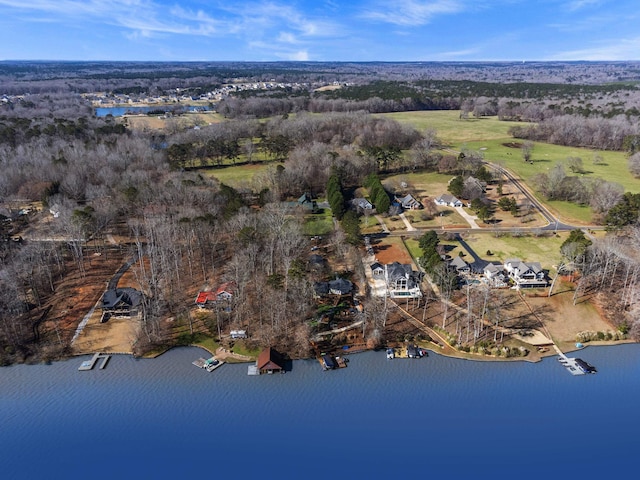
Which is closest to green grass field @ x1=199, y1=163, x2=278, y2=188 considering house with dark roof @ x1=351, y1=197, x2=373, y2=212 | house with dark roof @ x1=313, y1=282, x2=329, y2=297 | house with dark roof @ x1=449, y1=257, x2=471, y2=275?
house with dark roof @ x1=351, y1=197, x2=373, y2=212

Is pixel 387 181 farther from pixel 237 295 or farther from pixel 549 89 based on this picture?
pixel 549 89

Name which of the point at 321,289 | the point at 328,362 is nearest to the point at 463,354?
the point at 328,362

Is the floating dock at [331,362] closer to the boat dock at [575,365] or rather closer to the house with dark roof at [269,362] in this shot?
the house with dark roof at [269,362]

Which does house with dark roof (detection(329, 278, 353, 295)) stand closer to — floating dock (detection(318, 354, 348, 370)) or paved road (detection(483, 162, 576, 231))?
floating dock (detection(318, 354, 348, 370))

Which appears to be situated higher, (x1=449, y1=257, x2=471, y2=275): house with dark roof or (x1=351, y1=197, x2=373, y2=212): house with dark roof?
(x1=351, y1=197, x2=373, y2=212): house with dark roof

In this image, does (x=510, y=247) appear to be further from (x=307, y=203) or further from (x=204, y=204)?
(x=204, y=204)

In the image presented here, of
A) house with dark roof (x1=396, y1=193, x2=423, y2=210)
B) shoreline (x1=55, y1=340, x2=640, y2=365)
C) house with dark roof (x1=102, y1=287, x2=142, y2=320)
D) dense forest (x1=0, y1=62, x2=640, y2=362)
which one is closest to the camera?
shoreline (x1=55, y1=340, x2=640, y2=365)
